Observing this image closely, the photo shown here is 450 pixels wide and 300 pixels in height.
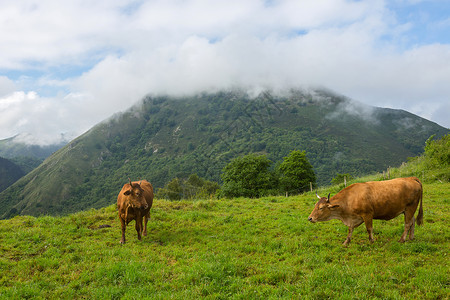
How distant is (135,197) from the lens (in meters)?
10.2

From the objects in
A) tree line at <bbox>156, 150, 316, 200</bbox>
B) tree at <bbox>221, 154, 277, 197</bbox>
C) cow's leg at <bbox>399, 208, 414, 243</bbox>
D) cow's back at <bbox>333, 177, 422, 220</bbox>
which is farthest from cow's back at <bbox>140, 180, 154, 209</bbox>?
tree at <bbox>221, 154, 277, 197</bbox>

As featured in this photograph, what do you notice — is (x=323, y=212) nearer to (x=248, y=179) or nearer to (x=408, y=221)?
(x=408, y=221)

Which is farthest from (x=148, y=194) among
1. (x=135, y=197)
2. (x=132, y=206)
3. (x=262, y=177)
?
(x=262, y=177)

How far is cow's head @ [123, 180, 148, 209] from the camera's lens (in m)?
9.98

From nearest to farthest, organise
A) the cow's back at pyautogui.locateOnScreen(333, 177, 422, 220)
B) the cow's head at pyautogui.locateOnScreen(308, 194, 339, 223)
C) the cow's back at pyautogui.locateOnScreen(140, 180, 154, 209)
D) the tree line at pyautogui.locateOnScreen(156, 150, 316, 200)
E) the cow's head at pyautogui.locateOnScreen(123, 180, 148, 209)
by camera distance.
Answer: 1. the cow's back at pyautogui.locateOnScreen(333, 177, 422, 220)
2. the cow's head at pyautogui.locateOnScreen(308, 194, 339, 223)
3. the cow's head at pyautogui.locateOnScreen(123, 180, 148, 209)
4. the cow's back at pyautogui.locateOnScreen(140, 180, 154, 209)
5. the tree line at pyautogui.locateOnScreen(156, 150, 316, 200)

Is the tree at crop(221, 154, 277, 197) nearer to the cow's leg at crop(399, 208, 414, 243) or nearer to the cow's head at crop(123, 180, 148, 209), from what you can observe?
the cow's head at crop(123, 180, 148, 209)

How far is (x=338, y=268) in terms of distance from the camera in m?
6.74

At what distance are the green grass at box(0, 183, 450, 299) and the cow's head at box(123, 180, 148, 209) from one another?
57.3 inches

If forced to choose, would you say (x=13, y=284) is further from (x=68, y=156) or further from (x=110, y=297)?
(x=68, y=156)

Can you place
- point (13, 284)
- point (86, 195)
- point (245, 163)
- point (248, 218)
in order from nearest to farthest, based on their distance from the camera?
point (13, 284) < point (248, 218) < point (245, 163) < point (86, 195)

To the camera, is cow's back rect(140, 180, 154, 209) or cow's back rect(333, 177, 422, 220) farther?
cow's back rect(140, 180, 154, 209)

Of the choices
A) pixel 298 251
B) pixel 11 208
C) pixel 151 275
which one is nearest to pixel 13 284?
pixel 151 275

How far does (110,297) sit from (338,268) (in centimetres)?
576

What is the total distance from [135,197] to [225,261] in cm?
468
